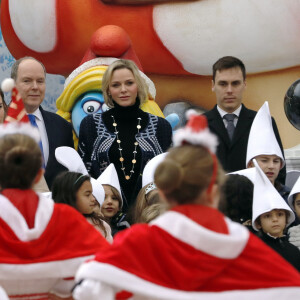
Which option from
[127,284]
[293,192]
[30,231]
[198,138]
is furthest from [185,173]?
[293,192]

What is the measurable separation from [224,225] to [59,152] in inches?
69.4

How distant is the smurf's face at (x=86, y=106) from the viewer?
6.64 metres

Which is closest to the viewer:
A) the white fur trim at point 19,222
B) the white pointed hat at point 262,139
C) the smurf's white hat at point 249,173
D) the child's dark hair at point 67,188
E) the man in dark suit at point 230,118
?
the white fur trim at point 19,222

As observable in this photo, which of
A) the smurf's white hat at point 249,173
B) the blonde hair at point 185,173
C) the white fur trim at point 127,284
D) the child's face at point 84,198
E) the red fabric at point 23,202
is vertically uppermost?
the blonde hair at point 185,173

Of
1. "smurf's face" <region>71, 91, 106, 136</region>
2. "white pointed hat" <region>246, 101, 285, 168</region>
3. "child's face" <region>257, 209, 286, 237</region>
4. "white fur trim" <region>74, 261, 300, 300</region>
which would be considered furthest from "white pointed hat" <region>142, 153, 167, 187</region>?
"smurf's face" <region>71, 91, 106, 136</region>

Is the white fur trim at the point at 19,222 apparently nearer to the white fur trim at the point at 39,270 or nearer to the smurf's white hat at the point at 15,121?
the white fur trim at the point at 39,270

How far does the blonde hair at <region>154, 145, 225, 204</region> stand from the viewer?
2.87 meters

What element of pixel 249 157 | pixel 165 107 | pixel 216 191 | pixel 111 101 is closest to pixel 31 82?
pixel 111 101

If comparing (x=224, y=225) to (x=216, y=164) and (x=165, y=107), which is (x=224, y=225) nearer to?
(x=216, y=164)

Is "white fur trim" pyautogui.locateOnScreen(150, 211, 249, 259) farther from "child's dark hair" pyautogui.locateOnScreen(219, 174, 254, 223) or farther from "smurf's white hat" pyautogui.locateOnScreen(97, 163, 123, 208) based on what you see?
"smurf's white hat" pyautogui.locateOnScreen(97, 163, 123, 208)

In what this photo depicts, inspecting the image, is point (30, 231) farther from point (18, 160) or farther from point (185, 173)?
point (185, 173)

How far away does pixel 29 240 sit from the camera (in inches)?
127

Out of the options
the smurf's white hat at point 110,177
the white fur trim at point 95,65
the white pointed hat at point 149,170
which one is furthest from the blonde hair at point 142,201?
the white fur trim at point 95,65

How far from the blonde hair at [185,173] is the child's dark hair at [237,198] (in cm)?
142
